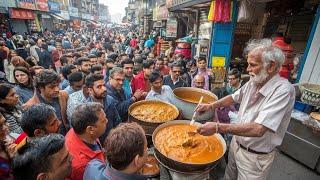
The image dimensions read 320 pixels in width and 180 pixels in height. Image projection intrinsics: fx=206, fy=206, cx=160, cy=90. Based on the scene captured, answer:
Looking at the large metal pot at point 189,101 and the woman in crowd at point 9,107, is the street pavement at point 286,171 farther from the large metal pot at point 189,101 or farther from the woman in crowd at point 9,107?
the woman in crowd at point 9,107

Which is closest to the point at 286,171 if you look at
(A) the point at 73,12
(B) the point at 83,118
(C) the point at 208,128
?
(C) the point at 208,128

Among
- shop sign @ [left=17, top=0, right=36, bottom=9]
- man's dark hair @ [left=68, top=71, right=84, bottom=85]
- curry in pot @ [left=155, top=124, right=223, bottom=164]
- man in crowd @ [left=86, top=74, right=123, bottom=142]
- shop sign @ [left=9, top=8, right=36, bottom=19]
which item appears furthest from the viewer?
shop sign @ [left=17, top=0, right=36, bottom=9]

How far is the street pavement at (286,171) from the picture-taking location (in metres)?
4.08

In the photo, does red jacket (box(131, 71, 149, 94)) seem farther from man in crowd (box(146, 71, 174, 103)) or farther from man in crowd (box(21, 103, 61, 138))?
man in crowd (box(21, 103, 61, 138))

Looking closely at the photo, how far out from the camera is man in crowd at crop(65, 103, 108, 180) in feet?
7.06

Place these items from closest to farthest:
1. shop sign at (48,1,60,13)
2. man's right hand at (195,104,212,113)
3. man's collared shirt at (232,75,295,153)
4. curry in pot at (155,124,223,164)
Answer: man's collared shirt at (232,75,295,153)
curry in pot at (155,124,223,164)
man's right hand at (195,104,212,113)
shop sign at (48,1,60,13)

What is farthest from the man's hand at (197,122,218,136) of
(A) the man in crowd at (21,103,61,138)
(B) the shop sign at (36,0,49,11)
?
(B) the shop sign at (36,0,49,11)

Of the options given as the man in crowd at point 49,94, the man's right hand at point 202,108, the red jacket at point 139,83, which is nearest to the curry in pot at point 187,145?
the man's right hand at point 202,108

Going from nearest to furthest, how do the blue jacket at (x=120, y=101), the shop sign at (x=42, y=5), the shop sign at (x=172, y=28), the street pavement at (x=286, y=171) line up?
the blue jacket at (x=120, y=101) < the street pavement at (x=286, y=171) < the shop sign at (x=172, y=28) < the shop sign at (x=42, y=5)

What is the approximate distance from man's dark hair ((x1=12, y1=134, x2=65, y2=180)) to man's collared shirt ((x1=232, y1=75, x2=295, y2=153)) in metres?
2.16

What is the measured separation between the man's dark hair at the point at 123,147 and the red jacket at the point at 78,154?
0.66 metres

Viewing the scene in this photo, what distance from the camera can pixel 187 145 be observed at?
269 cm

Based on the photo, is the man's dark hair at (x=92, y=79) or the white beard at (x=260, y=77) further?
the man's dark hair at (x=92, y=79)

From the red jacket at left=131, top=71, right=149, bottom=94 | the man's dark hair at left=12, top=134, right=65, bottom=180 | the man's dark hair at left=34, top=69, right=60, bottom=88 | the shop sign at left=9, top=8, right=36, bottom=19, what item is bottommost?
the red jacket at left=131, top=71, right=149, bottom=94
